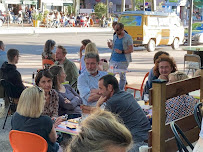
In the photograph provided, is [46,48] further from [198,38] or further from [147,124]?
[198,38]

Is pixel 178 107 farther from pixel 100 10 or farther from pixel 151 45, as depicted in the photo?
pixel 100 10

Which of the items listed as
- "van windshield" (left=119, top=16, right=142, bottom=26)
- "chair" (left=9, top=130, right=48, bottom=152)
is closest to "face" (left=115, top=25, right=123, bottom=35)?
"chair" (left=9, top=130, right=48, bottom=152)

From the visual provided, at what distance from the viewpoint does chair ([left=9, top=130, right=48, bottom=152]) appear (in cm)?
397

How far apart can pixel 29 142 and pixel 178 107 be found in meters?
1.90

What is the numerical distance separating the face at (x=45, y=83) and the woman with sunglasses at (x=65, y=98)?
26cm

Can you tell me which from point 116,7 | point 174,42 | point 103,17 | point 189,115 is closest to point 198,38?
point 174,42

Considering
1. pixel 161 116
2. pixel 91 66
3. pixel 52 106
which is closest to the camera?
pixel 161 116

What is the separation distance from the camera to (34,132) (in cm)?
435

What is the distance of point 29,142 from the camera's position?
399 centimetres

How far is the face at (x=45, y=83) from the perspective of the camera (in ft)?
18.8

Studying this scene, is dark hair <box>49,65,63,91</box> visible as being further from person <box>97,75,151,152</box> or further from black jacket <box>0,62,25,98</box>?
person <box>97,75,151,152</box>

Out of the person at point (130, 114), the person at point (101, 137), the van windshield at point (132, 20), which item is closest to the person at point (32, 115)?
the person at point (130, 114)

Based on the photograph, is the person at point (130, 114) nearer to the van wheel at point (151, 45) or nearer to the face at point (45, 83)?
the face at point (45, 83)

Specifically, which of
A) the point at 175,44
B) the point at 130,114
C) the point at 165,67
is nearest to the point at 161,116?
the point at 130,114
